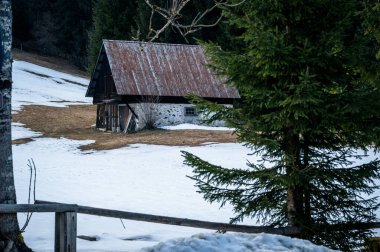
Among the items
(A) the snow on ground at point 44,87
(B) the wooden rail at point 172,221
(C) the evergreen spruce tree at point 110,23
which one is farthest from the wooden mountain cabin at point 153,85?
(B) the wooden rail at point 172,221

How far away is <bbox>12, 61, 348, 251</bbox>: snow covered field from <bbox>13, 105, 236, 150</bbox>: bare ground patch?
4.38 ft

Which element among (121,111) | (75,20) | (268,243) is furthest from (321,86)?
(75,20)

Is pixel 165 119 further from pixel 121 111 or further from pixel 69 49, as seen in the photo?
pixel 69 49

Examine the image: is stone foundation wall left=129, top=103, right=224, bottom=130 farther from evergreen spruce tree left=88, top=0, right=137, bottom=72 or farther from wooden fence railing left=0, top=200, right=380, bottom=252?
wooden fence railing left=0, top=200, right=380, bottom=252

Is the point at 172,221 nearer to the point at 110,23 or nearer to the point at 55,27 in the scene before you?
the point at 110,23

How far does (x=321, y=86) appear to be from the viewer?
8133mm

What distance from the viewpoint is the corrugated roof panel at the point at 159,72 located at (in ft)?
113

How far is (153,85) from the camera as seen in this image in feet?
114

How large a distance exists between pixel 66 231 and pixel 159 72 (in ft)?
97.4

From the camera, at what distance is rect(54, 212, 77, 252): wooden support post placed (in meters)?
6.42

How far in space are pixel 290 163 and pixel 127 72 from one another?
2750 centimetres

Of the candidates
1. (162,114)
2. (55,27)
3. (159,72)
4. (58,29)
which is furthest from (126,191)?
(55,27)

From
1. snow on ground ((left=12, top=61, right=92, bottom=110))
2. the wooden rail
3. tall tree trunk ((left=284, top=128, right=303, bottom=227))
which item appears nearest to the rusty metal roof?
snow on ground ((left=12, top=61, right=92, bottom=110))

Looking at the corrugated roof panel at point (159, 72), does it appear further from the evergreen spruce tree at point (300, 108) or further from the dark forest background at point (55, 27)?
the dark forest background at point (55, 27)
